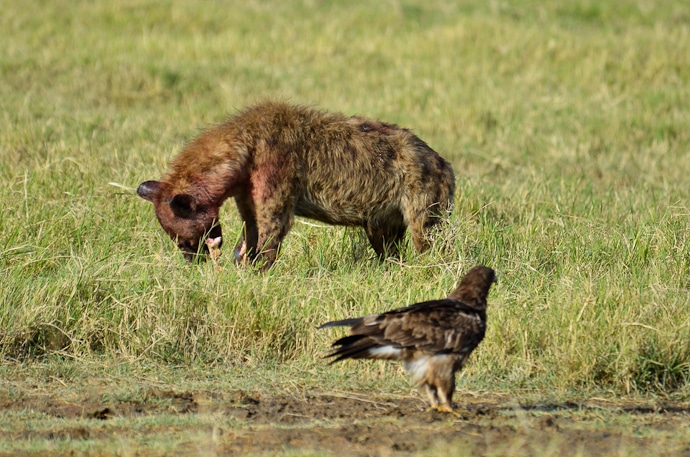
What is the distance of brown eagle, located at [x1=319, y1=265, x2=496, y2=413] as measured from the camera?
547cm

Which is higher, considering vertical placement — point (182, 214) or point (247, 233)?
point (182, 214)

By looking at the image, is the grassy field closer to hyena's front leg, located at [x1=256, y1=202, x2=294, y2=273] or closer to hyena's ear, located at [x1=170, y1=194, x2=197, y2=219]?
hyena's front leg, located at [x1=256, y1=202, x2=294, y2=273]

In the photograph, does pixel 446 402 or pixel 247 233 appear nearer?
pixel 446 402

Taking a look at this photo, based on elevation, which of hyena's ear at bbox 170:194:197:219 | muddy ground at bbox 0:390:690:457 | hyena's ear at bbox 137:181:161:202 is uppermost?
hyena's ear at bbox 137:181:161:202

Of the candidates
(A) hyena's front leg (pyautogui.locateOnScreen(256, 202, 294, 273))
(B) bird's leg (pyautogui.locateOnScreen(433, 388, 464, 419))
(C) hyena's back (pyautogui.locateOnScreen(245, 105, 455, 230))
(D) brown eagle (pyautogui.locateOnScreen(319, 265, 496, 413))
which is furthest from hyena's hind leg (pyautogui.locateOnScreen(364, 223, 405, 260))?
(B) bird's leg (pyautogui.locateOnScreen(433, 388, 464, 419))

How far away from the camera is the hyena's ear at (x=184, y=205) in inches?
291

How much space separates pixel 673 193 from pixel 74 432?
23.4ft

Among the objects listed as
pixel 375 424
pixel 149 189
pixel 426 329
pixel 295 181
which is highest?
pixel 295 181

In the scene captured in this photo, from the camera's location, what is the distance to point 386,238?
27.4ft

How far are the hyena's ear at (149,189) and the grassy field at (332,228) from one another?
18.8 inches

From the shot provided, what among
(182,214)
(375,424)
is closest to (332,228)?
(182,214)

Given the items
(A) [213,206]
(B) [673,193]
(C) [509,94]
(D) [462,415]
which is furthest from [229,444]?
(C) [509,94]

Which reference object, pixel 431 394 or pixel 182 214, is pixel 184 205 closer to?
pixel 182 214

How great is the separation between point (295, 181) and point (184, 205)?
822 millimetres
